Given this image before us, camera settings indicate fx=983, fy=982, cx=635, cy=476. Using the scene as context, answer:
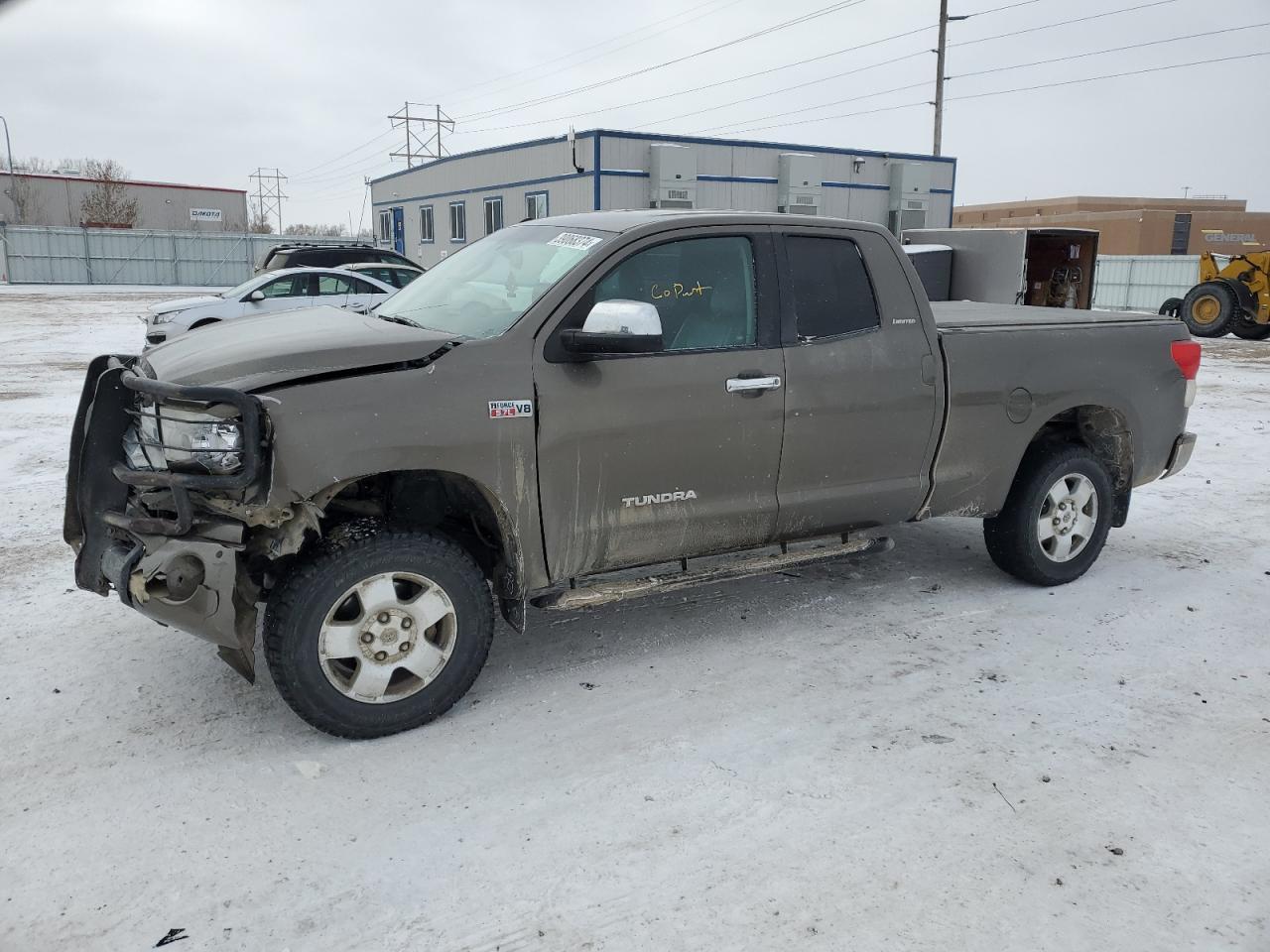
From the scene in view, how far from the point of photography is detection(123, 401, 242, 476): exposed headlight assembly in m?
3.32

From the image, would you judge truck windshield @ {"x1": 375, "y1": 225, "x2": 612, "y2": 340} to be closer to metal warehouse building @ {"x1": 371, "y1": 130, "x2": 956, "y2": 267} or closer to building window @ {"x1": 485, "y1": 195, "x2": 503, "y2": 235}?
metal warehouse building @ {"x1": 371, "y1": 130, "x2": 956, "y2": 267}

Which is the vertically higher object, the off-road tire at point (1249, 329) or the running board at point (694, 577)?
the off-road tire at point (1249, 329)

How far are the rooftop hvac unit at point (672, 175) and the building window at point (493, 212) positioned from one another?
633 cm

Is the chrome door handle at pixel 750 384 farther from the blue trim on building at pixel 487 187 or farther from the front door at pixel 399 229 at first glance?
the front door at pixel 399 229

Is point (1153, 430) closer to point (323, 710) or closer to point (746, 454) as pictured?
point (746, 454)

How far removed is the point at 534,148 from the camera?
28219mm

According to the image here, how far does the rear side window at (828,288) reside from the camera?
4.50 metres

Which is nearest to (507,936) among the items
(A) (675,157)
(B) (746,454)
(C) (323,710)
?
(C) (323,710)

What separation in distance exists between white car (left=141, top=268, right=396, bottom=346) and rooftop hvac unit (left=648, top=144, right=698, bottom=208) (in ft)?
38.2

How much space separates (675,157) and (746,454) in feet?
74.0

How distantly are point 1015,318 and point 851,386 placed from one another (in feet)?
4.62

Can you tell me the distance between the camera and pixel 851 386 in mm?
4547

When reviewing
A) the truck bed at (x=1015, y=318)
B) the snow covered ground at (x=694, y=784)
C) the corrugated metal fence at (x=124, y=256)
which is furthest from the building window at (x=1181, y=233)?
the snow covered ground at (x=694, y=784)

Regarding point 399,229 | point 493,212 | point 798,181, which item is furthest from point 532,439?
point 399,229
